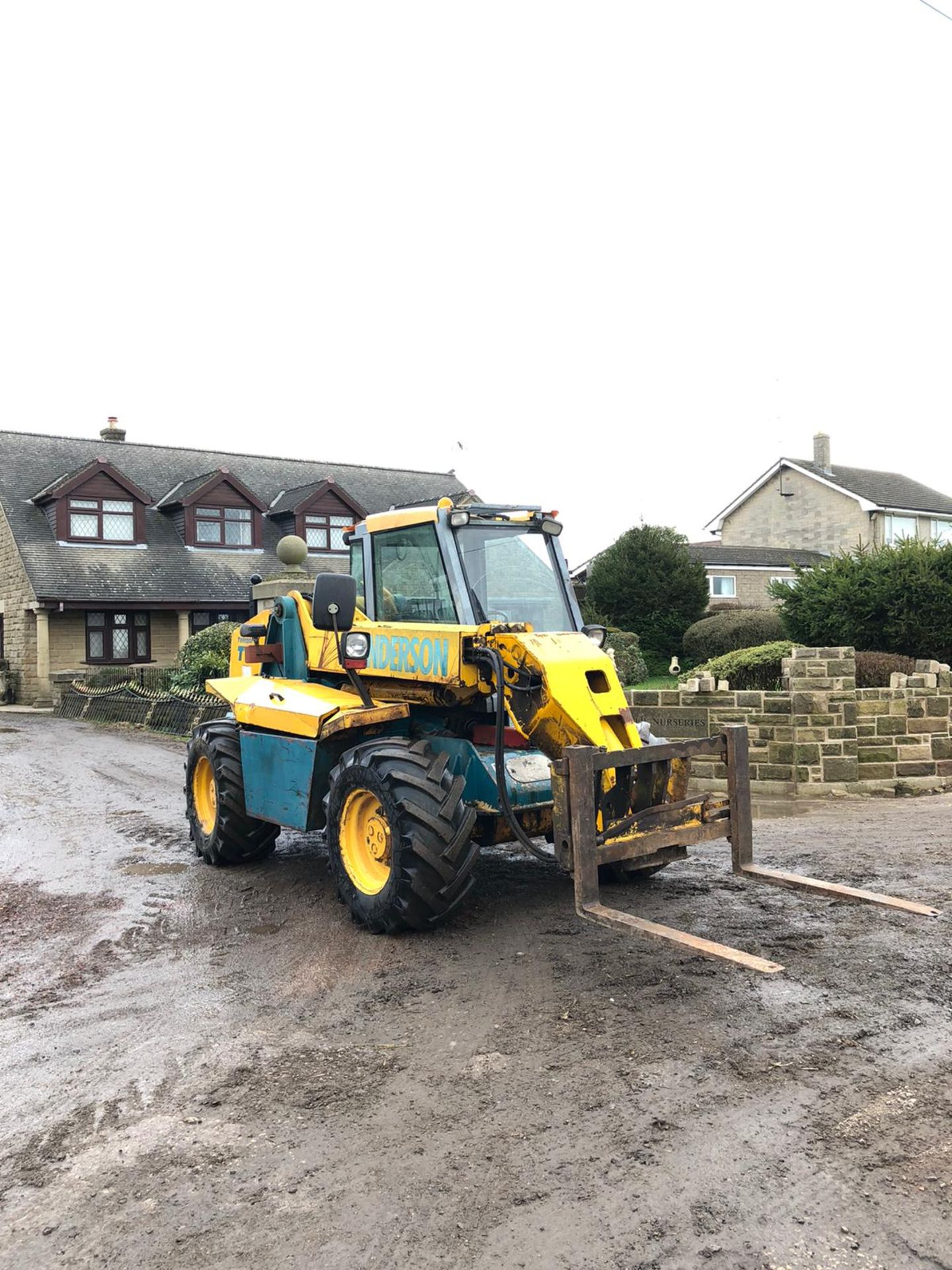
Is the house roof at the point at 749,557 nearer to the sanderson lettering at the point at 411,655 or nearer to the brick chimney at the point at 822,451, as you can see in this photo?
the brick chimney at the point at 822,451

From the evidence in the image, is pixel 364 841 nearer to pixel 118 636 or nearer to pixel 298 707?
pixel 298 707

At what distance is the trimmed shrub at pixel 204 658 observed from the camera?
68.6 ft

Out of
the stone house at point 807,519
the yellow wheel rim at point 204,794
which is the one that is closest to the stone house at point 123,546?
the stone house at point 807,519

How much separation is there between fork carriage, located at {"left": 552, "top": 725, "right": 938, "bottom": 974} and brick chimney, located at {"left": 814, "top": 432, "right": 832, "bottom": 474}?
41629 millimetres

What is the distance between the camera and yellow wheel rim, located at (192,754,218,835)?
8.95m

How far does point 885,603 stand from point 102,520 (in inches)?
919

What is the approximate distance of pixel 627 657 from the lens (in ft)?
67.6

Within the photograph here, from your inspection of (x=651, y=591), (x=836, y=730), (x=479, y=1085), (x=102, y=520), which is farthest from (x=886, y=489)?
(x=479, y=1085)

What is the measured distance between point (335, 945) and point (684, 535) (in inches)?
884

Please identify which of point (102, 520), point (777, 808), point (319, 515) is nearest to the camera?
point (777, 808)

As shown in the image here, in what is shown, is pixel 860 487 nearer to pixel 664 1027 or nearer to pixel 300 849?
pixel 300 849

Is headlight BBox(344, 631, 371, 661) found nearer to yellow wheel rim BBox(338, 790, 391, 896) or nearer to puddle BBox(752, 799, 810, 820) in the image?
yellow wheel rim BBox(338, 790, 391, 896)

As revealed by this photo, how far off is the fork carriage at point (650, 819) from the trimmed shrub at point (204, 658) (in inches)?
607

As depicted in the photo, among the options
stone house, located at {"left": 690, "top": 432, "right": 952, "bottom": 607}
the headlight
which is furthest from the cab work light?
stone house, located at {"left": 690, "top": 432, "right": 952, "bottom": 607}
